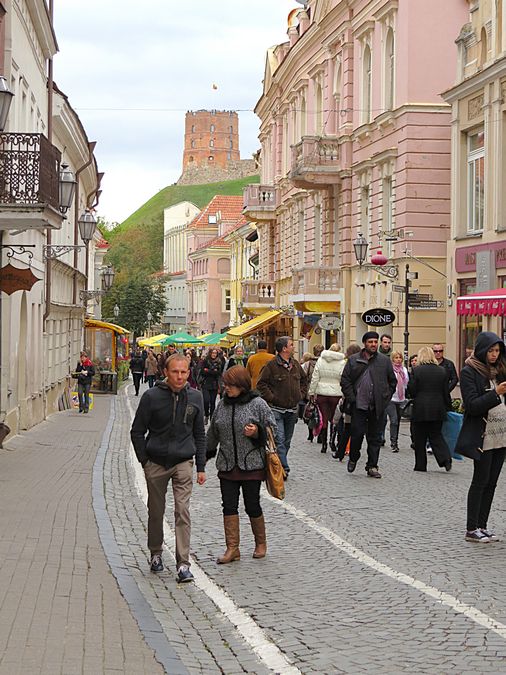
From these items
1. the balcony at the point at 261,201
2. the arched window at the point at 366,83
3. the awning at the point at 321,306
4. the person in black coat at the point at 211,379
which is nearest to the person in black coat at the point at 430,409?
the person in black coat at the point at 211,379

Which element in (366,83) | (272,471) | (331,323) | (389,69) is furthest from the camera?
(366,83)

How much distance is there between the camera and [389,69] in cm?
3588

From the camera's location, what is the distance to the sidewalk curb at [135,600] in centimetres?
648

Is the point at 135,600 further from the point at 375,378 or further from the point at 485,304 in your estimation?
the point at 485,304

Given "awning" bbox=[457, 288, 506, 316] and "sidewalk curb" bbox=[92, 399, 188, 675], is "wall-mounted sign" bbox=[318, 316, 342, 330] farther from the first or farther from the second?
"sidewalk curb" bbox=[92, 399, 188, 675]

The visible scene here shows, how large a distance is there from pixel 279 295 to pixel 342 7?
18.1 m

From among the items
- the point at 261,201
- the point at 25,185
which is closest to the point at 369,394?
the point at 25,185

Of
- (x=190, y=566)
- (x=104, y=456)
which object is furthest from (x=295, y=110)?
(x=190, y=566)

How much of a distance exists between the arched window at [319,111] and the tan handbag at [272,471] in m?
36.9

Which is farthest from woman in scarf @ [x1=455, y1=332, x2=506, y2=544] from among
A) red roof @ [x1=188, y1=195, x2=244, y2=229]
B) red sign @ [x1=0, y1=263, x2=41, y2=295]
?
red roof @ [x1=188, y1=195, x2=244, y2=229]

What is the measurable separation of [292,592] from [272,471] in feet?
4.55

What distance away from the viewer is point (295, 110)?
168ft

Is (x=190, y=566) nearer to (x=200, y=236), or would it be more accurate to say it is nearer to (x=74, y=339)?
(x=74, y=339)

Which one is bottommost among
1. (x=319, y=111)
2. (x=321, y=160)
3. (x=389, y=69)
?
(x=321, y=160)
